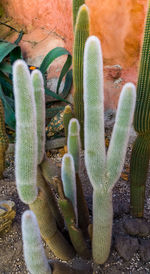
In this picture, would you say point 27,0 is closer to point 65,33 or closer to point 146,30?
point 65,33

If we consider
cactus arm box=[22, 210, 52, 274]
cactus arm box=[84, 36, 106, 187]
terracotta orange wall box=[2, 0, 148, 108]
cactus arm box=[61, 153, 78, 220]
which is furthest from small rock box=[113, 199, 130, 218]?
terracotta orange wall box=[2, 0, 148, 108]

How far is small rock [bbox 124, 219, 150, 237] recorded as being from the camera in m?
1.73

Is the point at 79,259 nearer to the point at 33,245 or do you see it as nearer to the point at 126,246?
the point at 126,246

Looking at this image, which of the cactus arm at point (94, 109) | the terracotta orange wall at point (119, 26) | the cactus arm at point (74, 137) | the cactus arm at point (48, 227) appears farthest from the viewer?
the terracotta orange wall at point (119, 26)

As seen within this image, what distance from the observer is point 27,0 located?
391 centimetres

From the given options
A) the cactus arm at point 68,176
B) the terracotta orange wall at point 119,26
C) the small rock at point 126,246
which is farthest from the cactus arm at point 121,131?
the terracotta orange wall at point 119,26

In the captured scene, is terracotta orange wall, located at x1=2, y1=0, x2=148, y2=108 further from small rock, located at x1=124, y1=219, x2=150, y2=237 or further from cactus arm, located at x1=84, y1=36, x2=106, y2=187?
cactus arm, located at x1=84, y1=36, x2=106, y2=187

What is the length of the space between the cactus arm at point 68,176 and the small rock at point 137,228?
54 cm

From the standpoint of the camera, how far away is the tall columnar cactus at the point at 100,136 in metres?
1.10

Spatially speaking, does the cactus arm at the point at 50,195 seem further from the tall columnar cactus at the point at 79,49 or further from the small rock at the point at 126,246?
the tall columnar cactus at the point at 79,49

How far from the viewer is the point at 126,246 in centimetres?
162

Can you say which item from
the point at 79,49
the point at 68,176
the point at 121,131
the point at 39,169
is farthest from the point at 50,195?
the point at 79,49

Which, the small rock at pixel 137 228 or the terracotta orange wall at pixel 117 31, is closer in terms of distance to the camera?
the small rock at pixel 137 228

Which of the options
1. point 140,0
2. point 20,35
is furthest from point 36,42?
point 140,0
